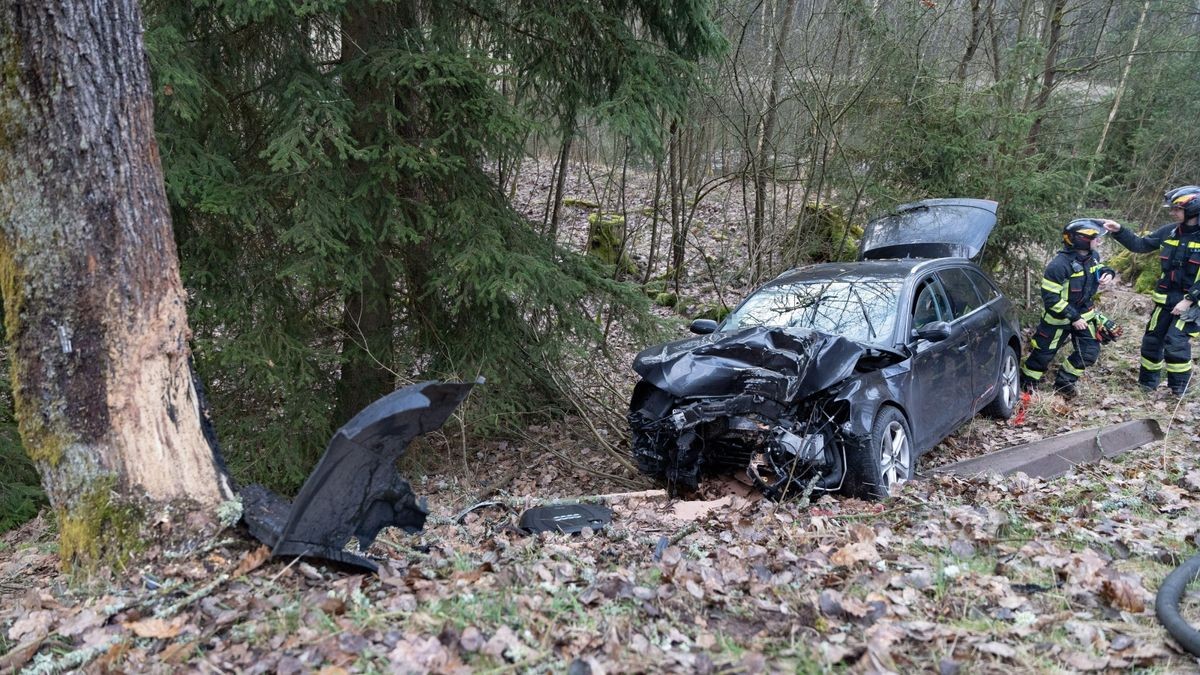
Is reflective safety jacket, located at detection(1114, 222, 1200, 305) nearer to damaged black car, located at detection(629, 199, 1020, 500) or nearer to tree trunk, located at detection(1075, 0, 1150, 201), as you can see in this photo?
tree trunk, located at detection(1075, 0, 1150, 201)

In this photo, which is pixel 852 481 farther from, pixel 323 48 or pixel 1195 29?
pixel 1195 29

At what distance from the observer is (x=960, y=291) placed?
7.08 meters

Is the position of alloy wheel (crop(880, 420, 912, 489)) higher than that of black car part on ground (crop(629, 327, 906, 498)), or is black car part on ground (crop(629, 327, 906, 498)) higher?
black car part on ground (crop(629, 327, 906, 498))

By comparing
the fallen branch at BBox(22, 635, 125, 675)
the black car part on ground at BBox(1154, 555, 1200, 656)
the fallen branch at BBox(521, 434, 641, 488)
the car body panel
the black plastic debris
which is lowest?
the fallen branch at BBox(521, 434, 641, 488)

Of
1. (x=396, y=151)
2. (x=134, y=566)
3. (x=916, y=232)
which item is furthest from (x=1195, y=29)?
(x=134, y=566)

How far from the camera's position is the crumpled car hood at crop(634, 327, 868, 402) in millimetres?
5082

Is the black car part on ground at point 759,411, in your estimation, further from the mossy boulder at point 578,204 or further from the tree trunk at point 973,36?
the mossy boulder at point 578,204

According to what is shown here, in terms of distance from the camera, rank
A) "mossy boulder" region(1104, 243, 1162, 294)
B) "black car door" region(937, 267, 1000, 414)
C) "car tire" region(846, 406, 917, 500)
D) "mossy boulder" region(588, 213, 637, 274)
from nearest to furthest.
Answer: "car tire" region(846, 406, 917, 500), "black car door" region(937, 267, 1000, 414), "mossy boulder" region(1104, 243, 1162, 294), "mossy boulder" region(588, 213, 637, 274)

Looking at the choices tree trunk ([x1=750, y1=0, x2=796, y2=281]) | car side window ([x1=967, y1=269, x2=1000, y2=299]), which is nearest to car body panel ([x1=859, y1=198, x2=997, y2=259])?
car side window ([x1=967, y1=269, x2=1000, y2=299])

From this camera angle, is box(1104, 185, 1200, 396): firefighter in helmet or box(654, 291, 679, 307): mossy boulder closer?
box(1104, 185, 1200, 396): firefighter in helmet

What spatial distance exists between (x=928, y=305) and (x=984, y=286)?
5.94 ft

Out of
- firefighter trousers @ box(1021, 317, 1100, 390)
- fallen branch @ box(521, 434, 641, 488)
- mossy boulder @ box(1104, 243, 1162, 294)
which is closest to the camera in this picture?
fallen branch @ box(521, 434, 641, 488)

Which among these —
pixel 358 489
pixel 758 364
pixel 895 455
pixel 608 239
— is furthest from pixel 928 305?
pixel 608 239

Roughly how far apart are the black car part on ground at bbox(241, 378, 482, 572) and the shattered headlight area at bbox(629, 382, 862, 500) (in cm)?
225
